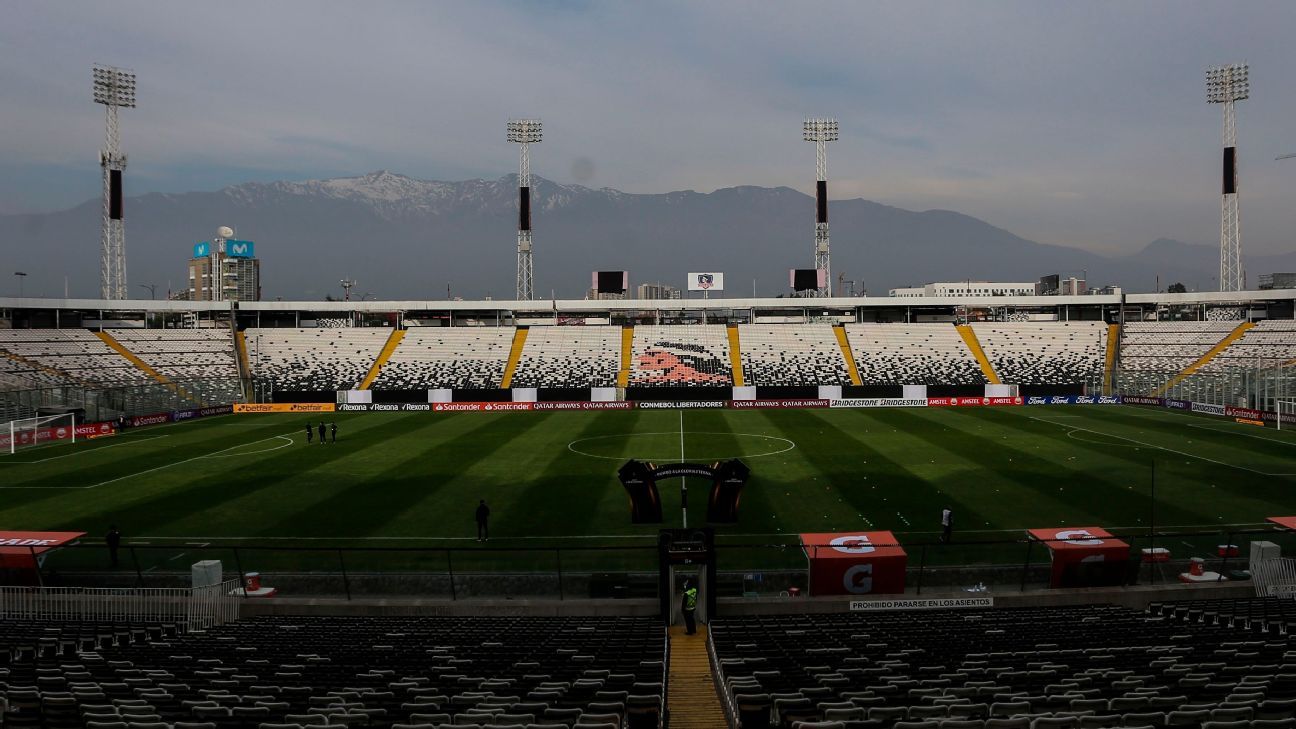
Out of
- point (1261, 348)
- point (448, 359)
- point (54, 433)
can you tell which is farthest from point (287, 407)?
point (1261, 348)

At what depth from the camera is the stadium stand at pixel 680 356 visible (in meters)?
74.4

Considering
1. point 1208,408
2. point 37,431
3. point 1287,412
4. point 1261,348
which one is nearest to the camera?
point 37,431

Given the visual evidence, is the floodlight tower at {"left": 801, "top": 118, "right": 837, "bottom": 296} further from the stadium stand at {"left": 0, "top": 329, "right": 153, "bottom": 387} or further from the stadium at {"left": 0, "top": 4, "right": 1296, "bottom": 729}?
the stadium stand at {"left": 0, "top": 329, "right": 153, "bottom": 387}

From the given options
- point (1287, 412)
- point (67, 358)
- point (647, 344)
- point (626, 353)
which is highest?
point (647, 344)

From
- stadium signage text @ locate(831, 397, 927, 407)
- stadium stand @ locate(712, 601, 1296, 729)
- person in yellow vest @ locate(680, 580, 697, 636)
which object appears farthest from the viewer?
stadium signage text @ locate(831, 397, 927, 407)

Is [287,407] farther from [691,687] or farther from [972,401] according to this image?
[691,687]

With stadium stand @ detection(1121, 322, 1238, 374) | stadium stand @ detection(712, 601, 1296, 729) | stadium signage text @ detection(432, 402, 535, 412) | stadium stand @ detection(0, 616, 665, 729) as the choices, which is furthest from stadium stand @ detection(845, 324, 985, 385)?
stadium stand @ detection(0, 616, 665, 729)

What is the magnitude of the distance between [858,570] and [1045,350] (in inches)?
2700

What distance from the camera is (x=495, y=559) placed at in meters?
21.7

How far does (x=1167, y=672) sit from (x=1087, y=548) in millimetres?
11006

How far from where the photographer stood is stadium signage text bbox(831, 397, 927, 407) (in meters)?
68.0

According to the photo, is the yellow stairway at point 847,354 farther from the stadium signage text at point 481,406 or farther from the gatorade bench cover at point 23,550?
the gatorade bench cover at point 23,550

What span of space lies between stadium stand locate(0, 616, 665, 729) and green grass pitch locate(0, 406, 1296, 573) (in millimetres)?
9732

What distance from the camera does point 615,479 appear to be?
36.4 meters
